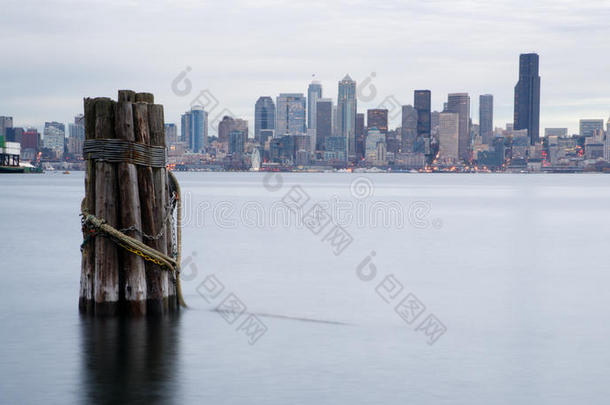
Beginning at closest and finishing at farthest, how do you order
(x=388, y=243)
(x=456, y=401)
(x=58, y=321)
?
(x=456, y=401) < (x=58, y=321) < (x=388, y=243)

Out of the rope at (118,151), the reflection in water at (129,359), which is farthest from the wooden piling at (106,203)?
the reflection in water at (129,359)

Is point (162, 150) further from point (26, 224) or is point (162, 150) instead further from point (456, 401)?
point (26, 224)

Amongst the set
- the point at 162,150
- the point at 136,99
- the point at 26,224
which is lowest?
the point at 26,224

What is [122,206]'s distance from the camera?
59.3 ft

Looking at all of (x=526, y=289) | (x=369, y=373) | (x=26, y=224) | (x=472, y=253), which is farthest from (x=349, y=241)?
(x=369, y=373)

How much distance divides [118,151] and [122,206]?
47.1 inches

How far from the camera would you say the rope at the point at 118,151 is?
1792cm

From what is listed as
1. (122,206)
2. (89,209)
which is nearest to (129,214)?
(122,206)

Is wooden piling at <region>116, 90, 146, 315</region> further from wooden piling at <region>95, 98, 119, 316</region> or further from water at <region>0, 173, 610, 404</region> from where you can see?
water at <region>0, 173, 610, 404</region>

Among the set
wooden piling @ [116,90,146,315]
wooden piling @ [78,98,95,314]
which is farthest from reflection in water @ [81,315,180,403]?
wooden piling @ [78,98,95,314]

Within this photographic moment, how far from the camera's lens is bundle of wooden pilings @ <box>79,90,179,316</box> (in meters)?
18.0

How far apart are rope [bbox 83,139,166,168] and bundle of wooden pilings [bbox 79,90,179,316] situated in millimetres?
75

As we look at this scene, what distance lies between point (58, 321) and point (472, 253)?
28582mm

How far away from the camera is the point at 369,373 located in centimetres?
1653
